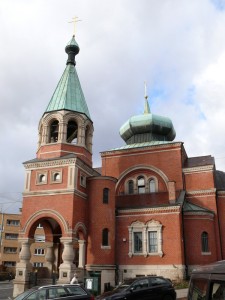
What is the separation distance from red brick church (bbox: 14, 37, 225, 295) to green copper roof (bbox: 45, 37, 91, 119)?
0.11 meters

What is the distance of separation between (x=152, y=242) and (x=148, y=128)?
12708 millimetres

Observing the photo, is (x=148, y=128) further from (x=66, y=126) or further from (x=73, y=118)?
(x=66, y=126)

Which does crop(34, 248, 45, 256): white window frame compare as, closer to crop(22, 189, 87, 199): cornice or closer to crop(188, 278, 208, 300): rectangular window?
crop(22, 189, 87, 199): cornice

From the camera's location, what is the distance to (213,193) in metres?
28.7

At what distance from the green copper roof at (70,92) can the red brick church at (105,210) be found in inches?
4.5

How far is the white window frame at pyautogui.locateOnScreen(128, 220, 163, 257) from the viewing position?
2554 cm

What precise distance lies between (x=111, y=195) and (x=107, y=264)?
533cm

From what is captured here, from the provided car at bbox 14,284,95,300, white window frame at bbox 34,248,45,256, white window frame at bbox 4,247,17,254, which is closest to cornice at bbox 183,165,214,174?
car at bbox 14,284,95,300

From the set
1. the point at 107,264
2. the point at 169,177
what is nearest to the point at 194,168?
the point at 169,177

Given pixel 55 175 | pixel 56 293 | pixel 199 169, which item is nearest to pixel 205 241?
pixel 199 169

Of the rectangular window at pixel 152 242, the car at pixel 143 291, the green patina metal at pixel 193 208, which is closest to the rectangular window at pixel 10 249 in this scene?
the rectangular window at pixel 152 242

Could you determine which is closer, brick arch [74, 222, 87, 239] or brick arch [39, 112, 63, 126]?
brick arch [74, 222, 87, 239]

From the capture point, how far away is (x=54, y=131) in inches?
1096

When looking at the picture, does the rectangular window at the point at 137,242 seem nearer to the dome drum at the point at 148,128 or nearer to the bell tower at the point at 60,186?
the bell tower at the point at 60,186
